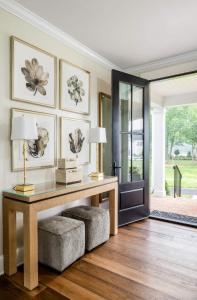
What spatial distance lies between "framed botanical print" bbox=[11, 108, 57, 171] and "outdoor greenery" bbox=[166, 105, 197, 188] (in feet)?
19.2

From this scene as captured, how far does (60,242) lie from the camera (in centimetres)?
201

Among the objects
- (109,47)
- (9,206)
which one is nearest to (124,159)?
(109,47)

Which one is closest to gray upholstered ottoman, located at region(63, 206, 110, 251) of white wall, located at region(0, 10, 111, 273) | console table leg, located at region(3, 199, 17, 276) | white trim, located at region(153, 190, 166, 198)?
white wall, located at region(0, 10, 111, 273)

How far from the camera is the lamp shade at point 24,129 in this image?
193cm

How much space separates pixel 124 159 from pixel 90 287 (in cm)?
187

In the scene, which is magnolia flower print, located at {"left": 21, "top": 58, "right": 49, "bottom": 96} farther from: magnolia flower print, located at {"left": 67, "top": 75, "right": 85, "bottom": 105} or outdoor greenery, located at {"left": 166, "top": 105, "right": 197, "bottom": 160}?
outdoor greenery, located at {"left": 166, "top": 105, "right": 197, "bottom": 160}

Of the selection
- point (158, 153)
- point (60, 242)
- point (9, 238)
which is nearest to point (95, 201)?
point (60, 242)

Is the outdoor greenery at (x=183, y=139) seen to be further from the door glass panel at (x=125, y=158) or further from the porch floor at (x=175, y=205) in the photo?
the door glass panel at (x=125, y=158)

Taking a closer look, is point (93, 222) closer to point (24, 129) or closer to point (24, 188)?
point (24, 188)

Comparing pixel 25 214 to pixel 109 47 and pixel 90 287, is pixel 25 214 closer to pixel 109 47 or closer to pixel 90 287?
pixel 90 287

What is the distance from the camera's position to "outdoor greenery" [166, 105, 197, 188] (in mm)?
7527

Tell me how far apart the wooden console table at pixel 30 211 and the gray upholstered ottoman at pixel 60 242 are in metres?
0.22

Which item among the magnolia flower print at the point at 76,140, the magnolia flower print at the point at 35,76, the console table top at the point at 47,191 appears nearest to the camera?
the console table top at the point at 47,191

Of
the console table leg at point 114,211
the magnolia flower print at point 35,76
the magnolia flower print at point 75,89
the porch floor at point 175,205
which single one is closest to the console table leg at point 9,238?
the magnolia flower print at point 35,76
